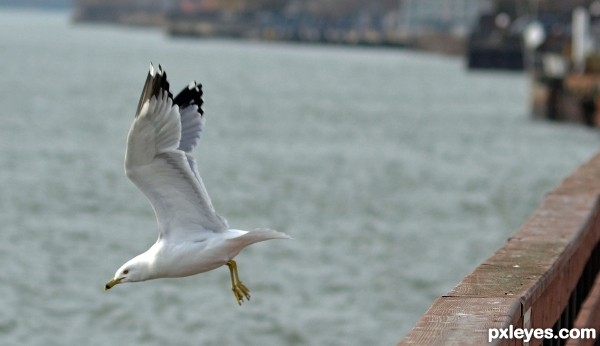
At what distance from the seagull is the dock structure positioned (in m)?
1.23

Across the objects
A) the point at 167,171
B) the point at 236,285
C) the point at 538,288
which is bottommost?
the point at 236,285

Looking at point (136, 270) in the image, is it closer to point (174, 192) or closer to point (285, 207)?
point (174, 192)

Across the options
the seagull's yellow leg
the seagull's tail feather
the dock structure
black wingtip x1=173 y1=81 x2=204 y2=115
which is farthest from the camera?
black wingtip x1=173 y1=81 x2=204 y2=115

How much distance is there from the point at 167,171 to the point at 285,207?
77.7 ft

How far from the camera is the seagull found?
6.72m

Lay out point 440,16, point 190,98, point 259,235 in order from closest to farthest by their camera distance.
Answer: point 259,235, point 190,98, point 440,16

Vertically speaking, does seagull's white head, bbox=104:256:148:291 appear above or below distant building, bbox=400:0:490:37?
above

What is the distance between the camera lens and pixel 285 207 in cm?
3083

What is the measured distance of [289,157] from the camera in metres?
42.1

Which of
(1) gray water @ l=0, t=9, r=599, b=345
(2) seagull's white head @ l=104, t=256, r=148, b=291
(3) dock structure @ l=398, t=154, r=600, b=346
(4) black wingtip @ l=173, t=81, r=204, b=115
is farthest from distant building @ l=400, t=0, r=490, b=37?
(2) seagull's white head @ l=104, t=256, r=148, b=291

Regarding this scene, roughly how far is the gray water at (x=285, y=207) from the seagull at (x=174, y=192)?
32.4ft

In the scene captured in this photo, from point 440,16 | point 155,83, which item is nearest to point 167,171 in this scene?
point 155,83

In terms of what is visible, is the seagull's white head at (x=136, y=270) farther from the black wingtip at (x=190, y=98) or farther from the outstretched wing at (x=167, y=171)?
the black wingtip at (x=190, y=98)

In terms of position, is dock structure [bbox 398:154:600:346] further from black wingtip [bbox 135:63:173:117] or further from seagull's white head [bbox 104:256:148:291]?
black wingtip [bbox 135:63:173:117]
